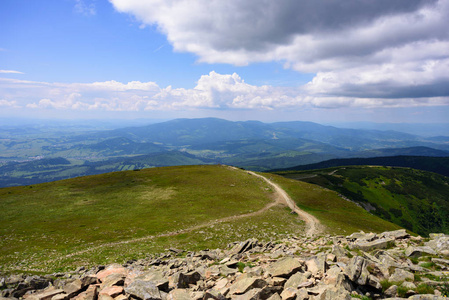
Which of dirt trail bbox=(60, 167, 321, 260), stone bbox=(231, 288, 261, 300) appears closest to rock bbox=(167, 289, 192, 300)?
stone bbox=(231, 288, 261, 300)

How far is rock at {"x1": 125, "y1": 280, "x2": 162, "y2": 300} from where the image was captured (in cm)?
1448

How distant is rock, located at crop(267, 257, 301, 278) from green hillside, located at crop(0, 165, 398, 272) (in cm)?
1892

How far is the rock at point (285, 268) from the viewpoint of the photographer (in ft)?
53.3

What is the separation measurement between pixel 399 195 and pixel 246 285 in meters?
194

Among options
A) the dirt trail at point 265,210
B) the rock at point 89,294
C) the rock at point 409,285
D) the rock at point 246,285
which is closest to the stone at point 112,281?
the rock at point 89,294

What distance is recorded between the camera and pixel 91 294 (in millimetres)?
15602

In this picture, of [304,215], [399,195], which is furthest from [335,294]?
[399,195]

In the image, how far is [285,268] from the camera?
16.9 m

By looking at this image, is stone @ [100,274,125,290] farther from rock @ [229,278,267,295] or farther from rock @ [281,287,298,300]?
rock @ [281,287,298,300]

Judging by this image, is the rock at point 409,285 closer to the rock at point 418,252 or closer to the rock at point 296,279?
the rock at point 296,279

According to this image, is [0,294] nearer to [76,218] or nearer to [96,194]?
[76,218]

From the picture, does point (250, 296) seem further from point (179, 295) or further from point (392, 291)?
point (392, 291)

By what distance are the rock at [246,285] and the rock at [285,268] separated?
188 centimetres

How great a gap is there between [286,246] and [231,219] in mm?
21404
